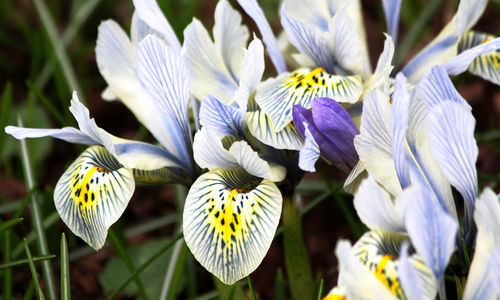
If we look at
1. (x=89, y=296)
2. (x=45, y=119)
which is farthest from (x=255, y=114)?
(x=45, y=119)

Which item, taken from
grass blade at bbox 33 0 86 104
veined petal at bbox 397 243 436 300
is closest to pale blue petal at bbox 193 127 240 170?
veined petal at bbox 397 243 436 300

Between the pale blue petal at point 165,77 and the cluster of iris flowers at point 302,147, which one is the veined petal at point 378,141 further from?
the pale blue petal at point 165,77

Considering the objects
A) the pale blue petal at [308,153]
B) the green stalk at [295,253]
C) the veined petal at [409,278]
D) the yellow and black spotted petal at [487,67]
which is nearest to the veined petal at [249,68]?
the pale blue petal at [308,153]

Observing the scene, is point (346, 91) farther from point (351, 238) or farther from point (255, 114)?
point (351, 238)

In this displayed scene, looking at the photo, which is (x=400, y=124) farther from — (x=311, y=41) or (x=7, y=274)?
(x=7, y=274)

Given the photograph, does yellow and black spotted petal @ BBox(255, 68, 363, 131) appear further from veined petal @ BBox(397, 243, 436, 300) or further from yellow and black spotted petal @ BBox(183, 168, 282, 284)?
veined petal @ BBox(397, 243, 436, 300)
